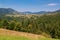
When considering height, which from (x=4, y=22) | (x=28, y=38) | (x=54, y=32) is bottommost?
(x=54, y=32)

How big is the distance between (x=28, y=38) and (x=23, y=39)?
0.62 meters

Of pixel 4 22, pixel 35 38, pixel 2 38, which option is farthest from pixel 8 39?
pixel 4 22

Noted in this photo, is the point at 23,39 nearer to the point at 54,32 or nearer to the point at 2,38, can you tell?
the point at 2,38

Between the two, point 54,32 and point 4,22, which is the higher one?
point 4,22

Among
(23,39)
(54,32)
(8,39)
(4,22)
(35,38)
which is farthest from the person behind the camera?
(54,32)

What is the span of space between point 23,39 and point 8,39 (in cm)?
155

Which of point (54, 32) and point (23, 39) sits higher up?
point (23, 39)

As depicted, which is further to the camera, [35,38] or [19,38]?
[35,38]

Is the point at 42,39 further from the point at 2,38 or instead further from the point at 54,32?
the point at 54,32

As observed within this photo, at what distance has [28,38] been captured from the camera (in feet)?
47.8

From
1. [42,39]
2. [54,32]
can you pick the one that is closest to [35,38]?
[42,39]

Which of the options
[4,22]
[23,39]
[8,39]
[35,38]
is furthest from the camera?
[4,22]

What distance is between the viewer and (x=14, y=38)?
543 inches

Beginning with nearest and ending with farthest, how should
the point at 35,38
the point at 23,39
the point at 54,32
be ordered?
1. the point at 23,39
2. the point at 35,38
3. the point at 54,32
